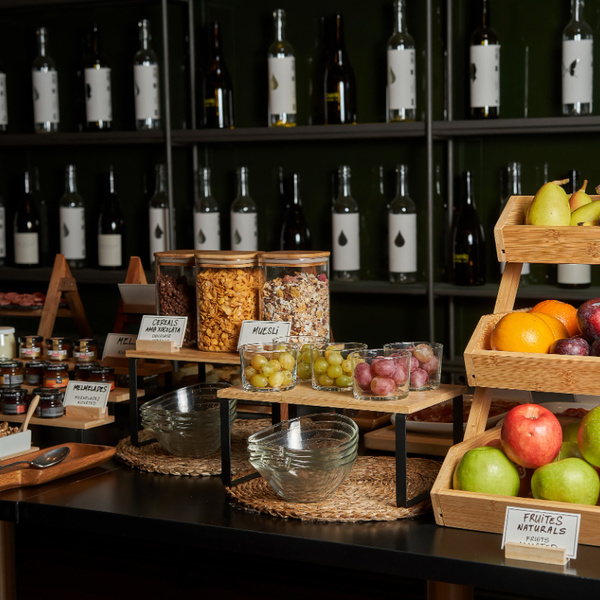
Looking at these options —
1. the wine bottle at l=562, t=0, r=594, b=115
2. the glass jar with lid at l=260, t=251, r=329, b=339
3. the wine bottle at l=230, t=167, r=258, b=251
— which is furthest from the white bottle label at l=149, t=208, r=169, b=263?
the glass jar with lid at l=260, t=251, r=329, b=339

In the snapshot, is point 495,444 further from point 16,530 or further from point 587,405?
point 16,530

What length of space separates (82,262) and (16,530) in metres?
1.45

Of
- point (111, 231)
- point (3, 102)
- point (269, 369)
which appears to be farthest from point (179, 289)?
point (3, 102)

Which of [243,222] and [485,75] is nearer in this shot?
[485,75]

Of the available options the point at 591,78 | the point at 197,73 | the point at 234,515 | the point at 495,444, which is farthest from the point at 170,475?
the point at 197,73

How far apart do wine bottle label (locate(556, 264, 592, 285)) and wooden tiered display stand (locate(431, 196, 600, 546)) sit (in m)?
1.11

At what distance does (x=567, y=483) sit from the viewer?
1063 mm

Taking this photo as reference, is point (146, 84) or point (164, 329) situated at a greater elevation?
point (146, 84)

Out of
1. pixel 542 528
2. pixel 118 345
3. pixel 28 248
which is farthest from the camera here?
pixel 28 248

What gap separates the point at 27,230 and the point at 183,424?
6.19 ft

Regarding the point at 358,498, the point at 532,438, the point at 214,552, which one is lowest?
the point at 214,552

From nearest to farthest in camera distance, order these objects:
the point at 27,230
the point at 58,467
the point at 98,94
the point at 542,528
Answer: the point at 542,528 < the point at 58,467 < the point at 98,94 < the point at 27,230

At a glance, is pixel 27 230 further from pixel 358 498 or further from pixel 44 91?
pixel 358 498

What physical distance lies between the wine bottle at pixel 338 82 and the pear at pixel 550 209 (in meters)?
1.44
